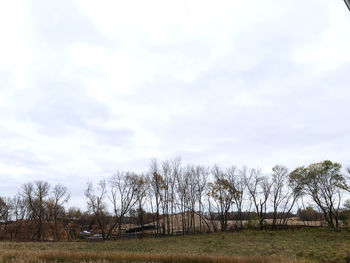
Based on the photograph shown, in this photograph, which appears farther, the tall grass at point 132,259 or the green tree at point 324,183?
the green tree at point 324,183

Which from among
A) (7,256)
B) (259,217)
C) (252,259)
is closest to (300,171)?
(259,217)

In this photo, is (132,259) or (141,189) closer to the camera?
(132,259)

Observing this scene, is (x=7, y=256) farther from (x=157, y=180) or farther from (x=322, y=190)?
(x=322, y=190)

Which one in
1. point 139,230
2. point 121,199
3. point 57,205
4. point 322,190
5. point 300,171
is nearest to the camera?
point 322,190

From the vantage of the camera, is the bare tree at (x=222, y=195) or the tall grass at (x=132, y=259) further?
the bare tree at (x=222, y=195)

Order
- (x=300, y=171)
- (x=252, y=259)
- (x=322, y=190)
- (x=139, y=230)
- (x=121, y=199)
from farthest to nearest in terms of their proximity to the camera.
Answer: (x=139, y=230)
(x=121, y=199)
(x=300, y=171)
(x=322, y=190)
(x=252, y=259)

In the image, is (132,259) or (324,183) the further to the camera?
(324,183)

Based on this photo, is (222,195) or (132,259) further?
(222,195)

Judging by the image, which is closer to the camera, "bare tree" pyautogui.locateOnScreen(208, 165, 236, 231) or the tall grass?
the tall grass

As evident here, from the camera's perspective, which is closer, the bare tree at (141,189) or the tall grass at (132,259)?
the tall grass at (132,259)

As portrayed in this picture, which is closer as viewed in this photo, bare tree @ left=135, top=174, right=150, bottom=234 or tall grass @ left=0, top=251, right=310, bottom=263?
tall grass @ left=0, top=251, right=310, bottom=263

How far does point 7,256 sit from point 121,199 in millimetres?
38887

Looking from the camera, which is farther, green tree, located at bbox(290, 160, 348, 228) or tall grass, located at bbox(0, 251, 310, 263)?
green tree, located at bbox(290, 160, 348, 228)

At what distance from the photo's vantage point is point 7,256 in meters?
16.8
